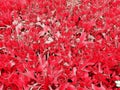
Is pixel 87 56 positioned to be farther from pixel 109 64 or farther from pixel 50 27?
pixel 50 27

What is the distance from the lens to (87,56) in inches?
146

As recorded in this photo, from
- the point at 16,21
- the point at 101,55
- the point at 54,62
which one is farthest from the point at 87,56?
the point at 16,21

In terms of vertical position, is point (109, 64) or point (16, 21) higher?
point (16, 21)

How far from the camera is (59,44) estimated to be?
3930 millimetres

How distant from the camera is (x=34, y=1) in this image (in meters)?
4.89

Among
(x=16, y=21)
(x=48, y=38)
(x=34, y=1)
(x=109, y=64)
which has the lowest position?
(x=109, y=64)

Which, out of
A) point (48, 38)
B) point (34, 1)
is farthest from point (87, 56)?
point (34, 1)

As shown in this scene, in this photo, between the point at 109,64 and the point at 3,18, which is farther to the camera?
the point at 3,18

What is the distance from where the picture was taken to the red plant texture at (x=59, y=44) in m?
3.38

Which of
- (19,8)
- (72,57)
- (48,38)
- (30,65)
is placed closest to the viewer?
(30,65)

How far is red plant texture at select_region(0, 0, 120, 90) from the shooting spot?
11.1 ft

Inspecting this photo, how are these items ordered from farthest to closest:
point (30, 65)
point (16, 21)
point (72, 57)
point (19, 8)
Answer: point (19, 8), point (16, 21), point (72, 57), point (30, 65)

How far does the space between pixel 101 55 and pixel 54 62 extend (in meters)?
0.67

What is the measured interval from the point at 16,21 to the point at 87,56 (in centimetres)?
143
